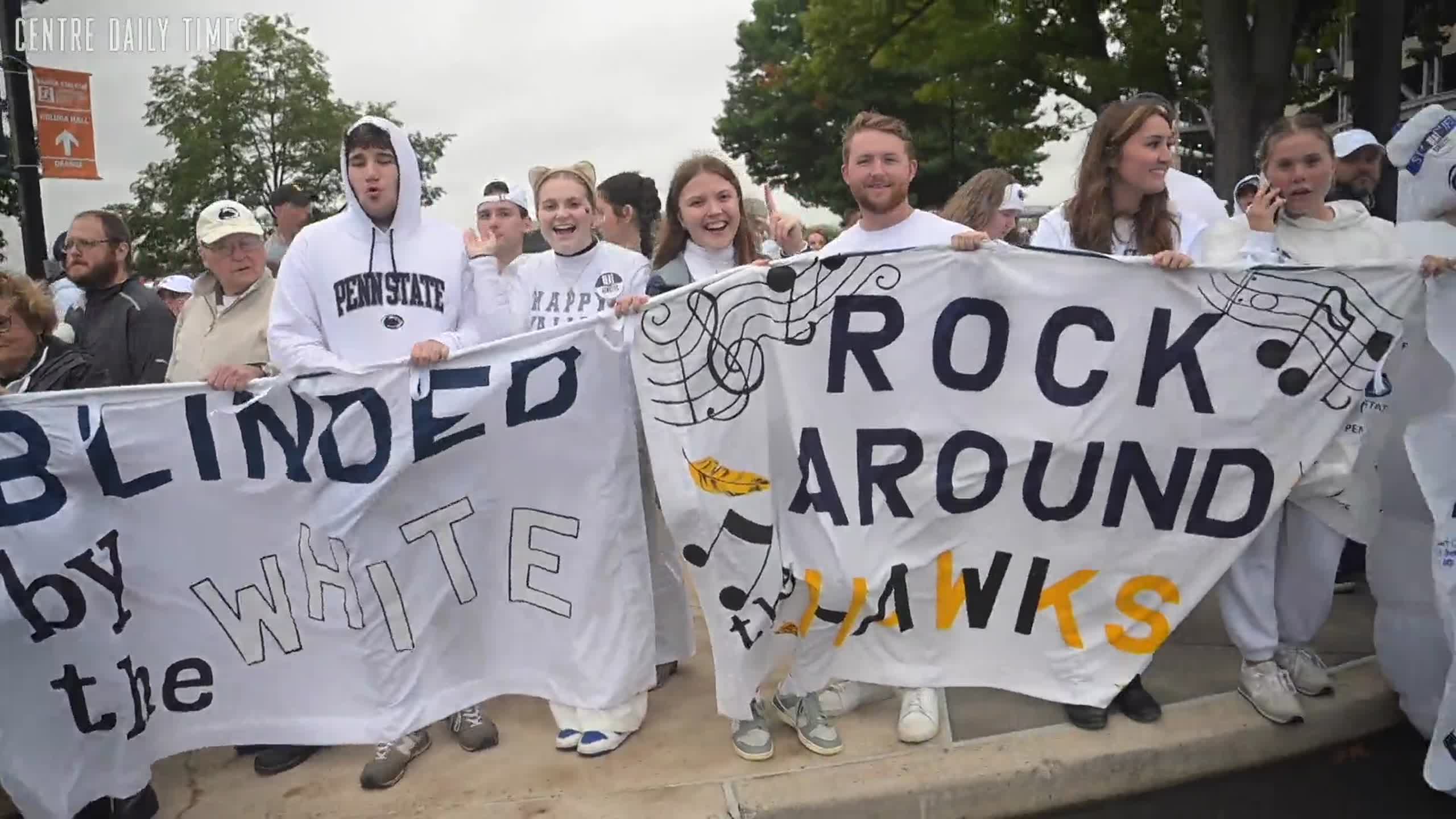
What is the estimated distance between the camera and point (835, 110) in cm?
3172

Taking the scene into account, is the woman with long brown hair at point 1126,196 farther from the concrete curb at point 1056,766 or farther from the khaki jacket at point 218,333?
the khaki jacket at point 218,333

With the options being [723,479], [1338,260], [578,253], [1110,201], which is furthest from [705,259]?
[1338,260]

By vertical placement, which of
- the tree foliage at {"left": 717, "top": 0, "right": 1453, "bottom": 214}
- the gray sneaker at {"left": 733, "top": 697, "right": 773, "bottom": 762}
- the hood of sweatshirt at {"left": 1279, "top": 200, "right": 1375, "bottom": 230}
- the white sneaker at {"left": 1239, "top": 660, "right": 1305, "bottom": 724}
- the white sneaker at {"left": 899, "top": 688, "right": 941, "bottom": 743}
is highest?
the tree foliage at {"left": 717, "top": 0, "right": 1453, "bottom": 214}

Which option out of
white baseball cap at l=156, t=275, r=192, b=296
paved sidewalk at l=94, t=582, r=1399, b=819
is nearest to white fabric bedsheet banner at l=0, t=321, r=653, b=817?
paved sidewalk at l=94, t=582, r=1399, b=819

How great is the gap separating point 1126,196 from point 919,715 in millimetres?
1794

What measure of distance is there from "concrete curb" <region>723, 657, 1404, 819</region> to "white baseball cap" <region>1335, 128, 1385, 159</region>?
124 inches

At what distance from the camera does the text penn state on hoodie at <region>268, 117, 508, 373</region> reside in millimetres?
3268

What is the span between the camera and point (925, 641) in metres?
3.22

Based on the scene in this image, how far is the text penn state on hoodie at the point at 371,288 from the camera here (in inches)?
129

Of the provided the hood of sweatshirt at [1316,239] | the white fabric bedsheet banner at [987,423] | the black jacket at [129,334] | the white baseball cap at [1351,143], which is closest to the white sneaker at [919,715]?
the white fabric bedsheet banner at [987,423]

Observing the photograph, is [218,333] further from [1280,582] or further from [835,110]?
[835,110]

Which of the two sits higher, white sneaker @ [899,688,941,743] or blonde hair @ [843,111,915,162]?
blonde hair @ [843,111,915,162]

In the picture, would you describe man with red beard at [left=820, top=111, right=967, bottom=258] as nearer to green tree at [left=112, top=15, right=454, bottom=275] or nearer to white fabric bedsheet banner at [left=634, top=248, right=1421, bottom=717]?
white fabric bedsheet banner at [left=634, top=248, right=1421, bottom=717]

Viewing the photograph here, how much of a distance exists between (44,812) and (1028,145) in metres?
16.0
